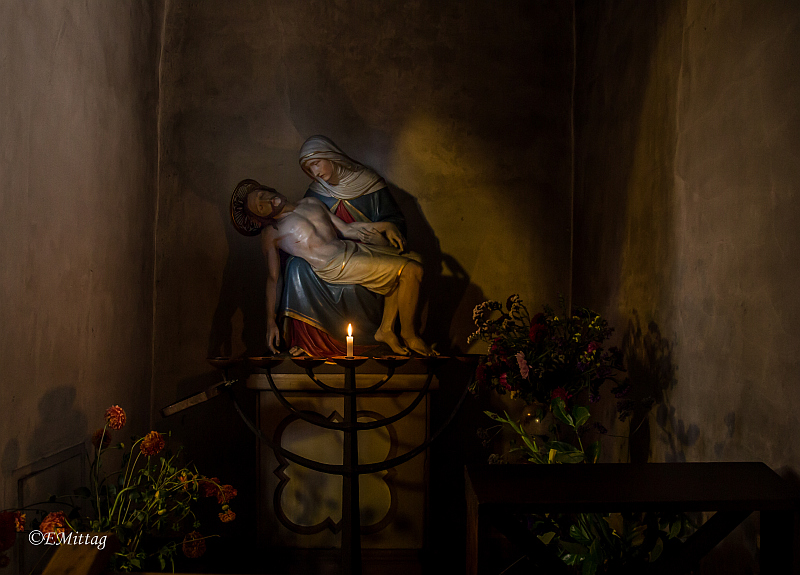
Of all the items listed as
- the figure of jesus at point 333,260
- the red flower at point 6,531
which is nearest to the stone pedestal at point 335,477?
the figure of jesus at point 333,260

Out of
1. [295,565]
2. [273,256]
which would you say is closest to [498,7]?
[273,256]

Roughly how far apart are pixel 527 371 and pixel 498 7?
2614 mm

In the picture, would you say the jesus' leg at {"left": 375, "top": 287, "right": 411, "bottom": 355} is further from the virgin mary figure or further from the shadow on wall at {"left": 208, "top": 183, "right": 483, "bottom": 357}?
the shadow on wall at {"left": 208, "top": 183, "right": 483, "bottom": 357}

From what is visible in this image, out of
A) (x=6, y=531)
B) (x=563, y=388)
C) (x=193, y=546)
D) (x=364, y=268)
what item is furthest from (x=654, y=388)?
(x=6, y=531)

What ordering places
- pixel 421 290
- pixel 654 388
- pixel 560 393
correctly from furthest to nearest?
1. pixel 421 290
2. pixel 654 388
3. pixel 560 393

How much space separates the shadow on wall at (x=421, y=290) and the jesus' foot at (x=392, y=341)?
1.88 feet

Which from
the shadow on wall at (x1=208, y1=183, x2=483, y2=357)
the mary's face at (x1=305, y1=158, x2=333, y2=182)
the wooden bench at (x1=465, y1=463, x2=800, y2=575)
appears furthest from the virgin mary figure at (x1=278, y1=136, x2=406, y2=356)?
the wooden bench at (x1=465, y1=463, x2=800, y2=575)

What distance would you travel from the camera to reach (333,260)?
9.55 feet

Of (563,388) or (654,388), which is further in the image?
(654,388)

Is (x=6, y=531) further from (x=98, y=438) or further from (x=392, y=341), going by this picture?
(x=392, y=341)

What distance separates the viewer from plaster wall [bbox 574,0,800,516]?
1524 millimetres

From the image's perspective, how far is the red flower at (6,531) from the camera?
1.46 m

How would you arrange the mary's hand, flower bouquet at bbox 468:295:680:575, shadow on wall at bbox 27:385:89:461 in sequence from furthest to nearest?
the mary's hand → shadow on wall at bbox 27:385:89:461 → flower bouquet at bbox 468:295:680:575

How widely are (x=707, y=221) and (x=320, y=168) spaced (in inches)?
72.1
